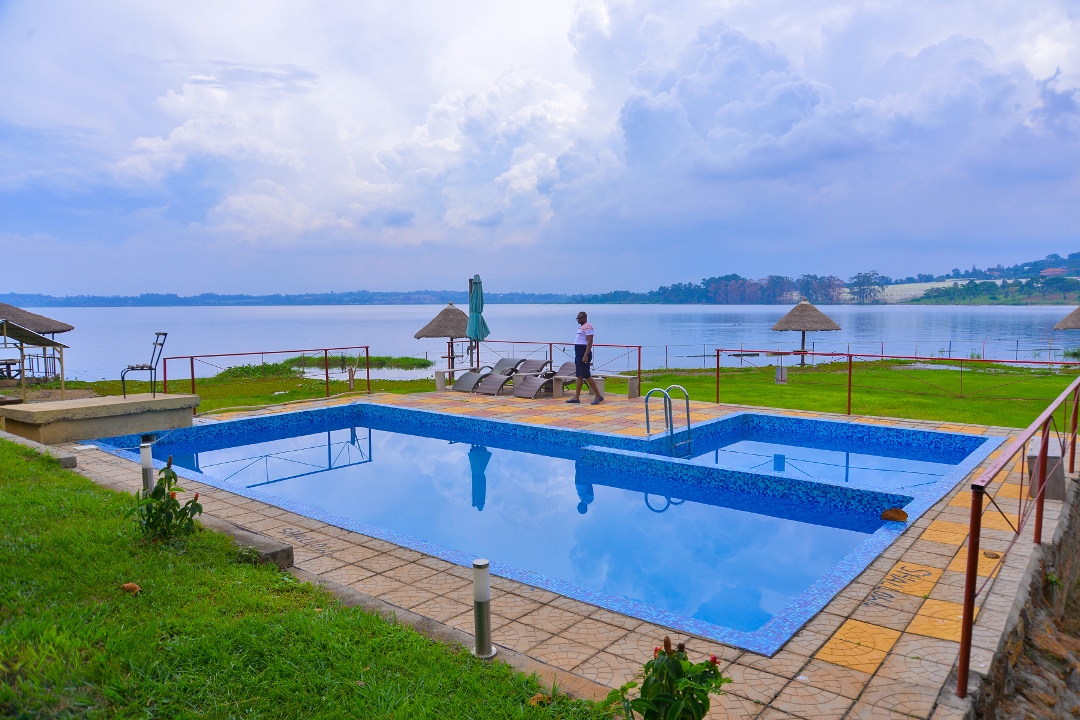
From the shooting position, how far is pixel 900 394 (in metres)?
13.1

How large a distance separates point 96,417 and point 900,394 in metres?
13.4

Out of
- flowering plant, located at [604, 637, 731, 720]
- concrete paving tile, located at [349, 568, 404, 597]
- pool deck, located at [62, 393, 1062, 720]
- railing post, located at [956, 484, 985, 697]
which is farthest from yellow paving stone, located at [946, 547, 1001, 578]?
concrete paving tile, located at [349, 568, 404, 597]

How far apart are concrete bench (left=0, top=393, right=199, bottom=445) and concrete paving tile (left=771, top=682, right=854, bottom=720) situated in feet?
27.7

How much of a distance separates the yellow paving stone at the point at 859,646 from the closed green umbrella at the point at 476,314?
11.4 m

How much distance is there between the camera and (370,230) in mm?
23609

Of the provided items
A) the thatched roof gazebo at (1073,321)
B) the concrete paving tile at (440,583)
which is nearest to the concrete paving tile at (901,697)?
the concrete paving tile at (440,583)

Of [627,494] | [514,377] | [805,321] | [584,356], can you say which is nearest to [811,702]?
[627,494]

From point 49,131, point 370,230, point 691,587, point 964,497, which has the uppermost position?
point 49,131

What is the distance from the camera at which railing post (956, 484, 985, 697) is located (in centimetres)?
244

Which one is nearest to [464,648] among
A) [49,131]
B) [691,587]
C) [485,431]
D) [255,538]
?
[255,538]

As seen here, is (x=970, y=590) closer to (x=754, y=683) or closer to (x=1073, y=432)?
(x=754, y=683)

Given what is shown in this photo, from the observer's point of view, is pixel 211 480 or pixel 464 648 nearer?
pixel 464 648

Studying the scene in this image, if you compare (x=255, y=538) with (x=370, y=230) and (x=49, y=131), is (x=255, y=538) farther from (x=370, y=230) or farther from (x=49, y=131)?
(x=370, y=230)

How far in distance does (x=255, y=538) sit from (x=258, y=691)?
1858 mm
